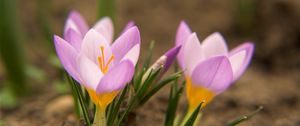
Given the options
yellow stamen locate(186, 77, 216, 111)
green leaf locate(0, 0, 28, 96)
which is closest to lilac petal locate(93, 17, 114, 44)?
yellow stamen locate(186, 77, 216, 111)

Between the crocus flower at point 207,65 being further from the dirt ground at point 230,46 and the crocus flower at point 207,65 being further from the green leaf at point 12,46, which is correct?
the green leaf at point 12,46

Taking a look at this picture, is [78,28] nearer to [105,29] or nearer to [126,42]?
[105,29]

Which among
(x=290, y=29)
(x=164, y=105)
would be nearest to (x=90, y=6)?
(x=290, y=29)

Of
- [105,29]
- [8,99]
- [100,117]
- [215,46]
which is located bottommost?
[100,117]

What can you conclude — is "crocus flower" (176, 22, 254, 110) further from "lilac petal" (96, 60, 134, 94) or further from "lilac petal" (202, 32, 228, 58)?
"lilac petal" (96, 60, 134, 94)

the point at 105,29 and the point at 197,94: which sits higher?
the point at 105,29

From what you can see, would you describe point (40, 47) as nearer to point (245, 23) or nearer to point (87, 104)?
point (245, 23)

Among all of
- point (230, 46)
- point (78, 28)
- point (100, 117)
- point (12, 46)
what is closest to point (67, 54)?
point (100, 117)
